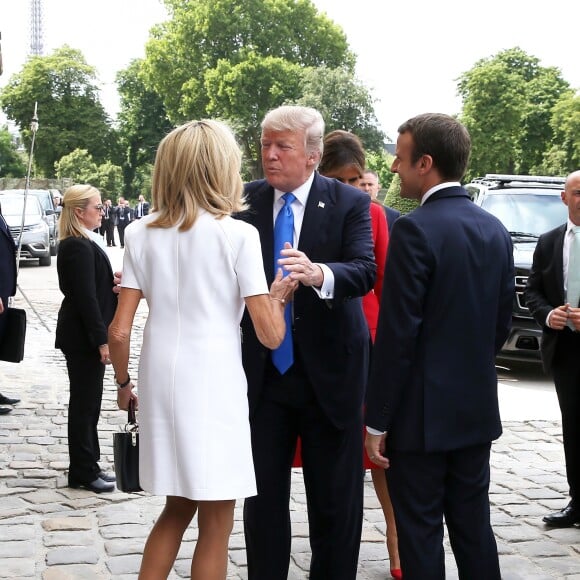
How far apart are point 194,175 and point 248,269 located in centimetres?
38

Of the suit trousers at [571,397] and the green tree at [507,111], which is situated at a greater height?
the green tree at [507,111]

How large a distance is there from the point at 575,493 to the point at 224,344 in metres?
3.24

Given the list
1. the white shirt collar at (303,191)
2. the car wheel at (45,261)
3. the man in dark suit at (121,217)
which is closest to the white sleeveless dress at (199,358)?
the white shirt collar at (303,191)

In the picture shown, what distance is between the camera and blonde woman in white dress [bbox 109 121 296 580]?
3.67 m

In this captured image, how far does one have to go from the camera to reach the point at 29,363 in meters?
12.7

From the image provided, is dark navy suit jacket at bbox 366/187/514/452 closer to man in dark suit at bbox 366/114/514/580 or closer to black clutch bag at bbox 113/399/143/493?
man in dark suit at bbox 366/114/514/580

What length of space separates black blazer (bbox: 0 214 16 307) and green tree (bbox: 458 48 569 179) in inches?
2378

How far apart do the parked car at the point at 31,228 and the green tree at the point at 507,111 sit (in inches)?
1646

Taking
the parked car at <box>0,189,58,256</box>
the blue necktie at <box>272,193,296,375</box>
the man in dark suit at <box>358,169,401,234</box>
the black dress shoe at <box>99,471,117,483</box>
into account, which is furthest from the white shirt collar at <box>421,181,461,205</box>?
the parked car at <box>0,189,58,256</box>

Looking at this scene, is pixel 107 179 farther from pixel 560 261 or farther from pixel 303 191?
pixel 303 191

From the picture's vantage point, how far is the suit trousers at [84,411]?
675 cm

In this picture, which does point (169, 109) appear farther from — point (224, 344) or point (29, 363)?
point (224, 344)

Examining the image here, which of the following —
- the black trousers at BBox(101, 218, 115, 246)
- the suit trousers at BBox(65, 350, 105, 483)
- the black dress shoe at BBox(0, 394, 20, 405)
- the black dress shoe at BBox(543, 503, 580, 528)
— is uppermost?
the suit trousers at BBox(65, 350, 105, 483)

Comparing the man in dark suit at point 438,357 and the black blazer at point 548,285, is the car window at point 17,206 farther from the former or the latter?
the man in dark suit at point 438,357
